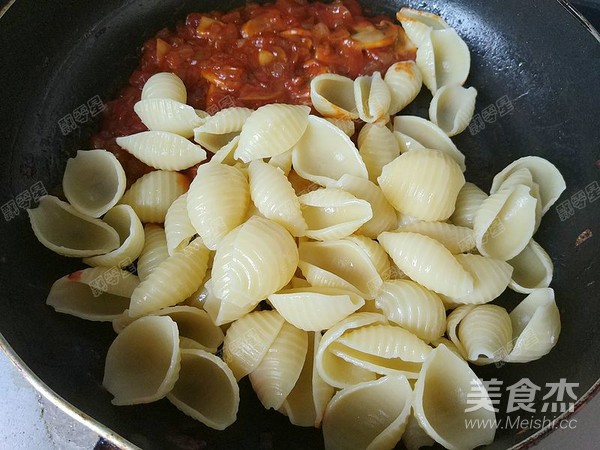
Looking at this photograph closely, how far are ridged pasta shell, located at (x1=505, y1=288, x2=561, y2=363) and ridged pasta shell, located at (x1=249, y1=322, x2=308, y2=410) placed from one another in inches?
16.5

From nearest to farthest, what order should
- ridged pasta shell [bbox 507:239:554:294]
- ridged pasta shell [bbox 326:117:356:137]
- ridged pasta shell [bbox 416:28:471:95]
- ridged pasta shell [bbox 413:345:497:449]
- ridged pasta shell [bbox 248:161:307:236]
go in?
ridged pasta shell [bbox 413:345:497:449], ridged pasta shell [bbox 248:161:307:236], ridged pasta shell [bbox 507:239:554:294], ridged pasta shell [bbox 326:117:356:137], ridged pasta shell [bbox 416:28:471:95]

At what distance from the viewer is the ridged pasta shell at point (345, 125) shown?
1356 millimetres

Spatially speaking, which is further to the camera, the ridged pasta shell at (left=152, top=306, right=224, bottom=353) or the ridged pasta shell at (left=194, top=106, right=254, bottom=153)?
the ridged pasta shell at (left=194, top=106, right=254, bottom=153)

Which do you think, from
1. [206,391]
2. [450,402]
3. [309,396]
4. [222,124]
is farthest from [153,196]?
[450,402]

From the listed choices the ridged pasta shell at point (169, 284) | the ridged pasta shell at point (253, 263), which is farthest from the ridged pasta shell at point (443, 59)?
the ridged pasta shell at point (169, 284)

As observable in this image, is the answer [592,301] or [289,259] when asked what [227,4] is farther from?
[592,301]

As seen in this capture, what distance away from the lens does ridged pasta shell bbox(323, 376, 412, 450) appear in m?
1.06

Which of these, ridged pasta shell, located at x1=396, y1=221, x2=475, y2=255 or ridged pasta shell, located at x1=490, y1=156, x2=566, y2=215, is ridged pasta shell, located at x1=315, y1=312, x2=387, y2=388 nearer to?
ridged pasta shell, located at x1=396, y1=221, x2=475, y2=255

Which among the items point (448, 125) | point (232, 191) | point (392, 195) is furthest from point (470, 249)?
point (232, 191)

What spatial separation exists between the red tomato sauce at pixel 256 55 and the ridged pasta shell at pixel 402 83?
0.06m

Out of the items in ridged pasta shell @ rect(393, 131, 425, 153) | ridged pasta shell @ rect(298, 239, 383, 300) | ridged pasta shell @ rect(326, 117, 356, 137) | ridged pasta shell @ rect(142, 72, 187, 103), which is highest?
ridged pasta shell @ rect(393, 131, 425, 153)

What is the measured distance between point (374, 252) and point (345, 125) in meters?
0.36

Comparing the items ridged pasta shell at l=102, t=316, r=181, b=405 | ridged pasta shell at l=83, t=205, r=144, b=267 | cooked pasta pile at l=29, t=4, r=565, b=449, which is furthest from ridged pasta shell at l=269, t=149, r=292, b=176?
ridged pasta shell at l=102, t=316, r=181, b=405

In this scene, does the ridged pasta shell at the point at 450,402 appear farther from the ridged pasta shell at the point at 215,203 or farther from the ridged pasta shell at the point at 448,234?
the ridged pasta shell at the point at 215,203
